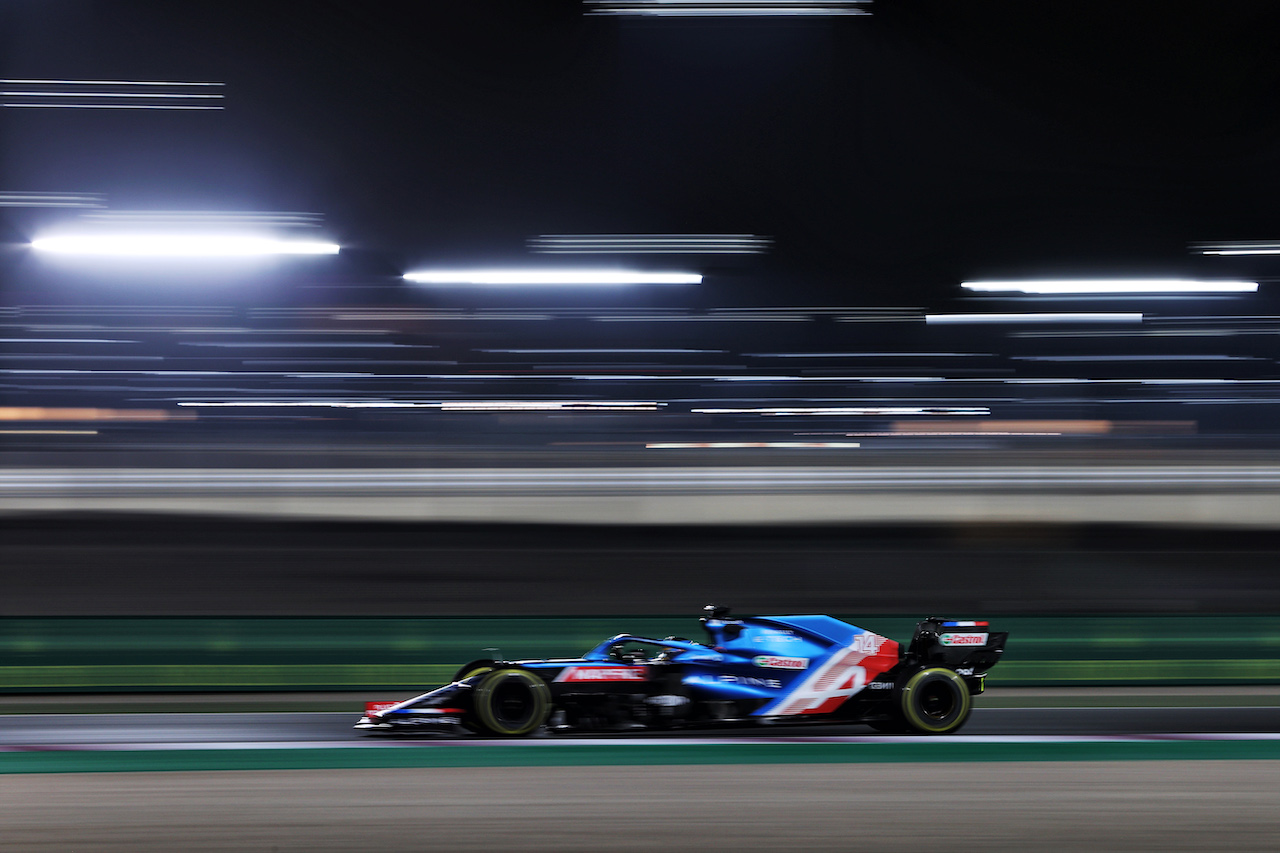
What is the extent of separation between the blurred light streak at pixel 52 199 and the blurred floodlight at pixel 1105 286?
18.3 m

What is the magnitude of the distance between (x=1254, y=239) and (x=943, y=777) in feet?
65.2

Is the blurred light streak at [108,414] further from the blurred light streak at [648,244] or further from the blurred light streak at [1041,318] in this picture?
the blurred light streak at [1041,318]

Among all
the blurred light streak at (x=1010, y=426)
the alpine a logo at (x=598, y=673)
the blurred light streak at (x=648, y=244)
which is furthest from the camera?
the blurred light streak at (x=1010, y=426)

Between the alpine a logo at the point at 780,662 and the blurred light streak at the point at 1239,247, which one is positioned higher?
the blurred light streak at the point at 1239,247

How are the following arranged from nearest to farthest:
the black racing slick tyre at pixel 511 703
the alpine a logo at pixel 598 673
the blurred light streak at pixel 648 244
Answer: the black racing slick tyre at pixel 511 703 < the alpine a logo at pixel 598 673 < the blurred light streak at pixel 648 244

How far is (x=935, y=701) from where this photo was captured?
6219 mm

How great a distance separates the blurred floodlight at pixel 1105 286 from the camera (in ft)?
83.4

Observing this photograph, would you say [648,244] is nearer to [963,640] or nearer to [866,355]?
[866,355]

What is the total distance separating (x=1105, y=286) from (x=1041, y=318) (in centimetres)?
163

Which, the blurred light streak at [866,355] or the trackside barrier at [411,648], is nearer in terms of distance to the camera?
the trackside barrier at [411,648]

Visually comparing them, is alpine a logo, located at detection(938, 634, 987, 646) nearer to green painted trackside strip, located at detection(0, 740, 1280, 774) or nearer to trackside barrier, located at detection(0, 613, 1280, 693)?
green painted trackside strip, located at detection(0, 740, 1280, 774)

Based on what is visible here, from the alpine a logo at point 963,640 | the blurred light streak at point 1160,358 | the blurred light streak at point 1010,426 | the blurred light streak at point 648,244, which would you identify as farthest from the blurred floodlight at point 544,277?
the alpine a logo at point 963,640

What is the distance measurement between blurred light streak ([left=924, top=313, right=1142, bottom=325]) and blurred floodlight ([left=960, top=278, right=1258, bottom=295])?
0.62 m

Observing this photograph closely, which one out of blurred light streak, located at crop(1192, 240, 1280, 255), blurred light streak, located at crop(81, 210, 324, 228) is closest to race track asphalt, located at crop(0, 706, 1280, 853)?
blurred light streak, located at crop(81, 210, 324, 228)
